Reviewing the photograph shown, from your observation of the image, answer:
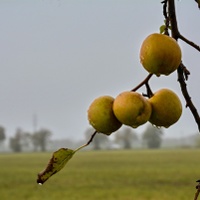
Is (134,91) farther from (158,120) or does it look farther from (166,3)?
(166,3)

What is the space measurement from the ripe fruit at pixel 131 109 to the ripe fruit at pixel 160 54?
2.6 inches

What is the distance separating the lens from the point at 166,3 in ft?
3.27

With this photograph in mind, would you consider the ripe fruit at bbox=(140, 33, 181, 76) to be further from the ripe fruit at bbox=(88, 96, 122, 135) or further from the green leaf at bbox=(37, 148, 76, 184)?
the green leaf at bbox=(37, 148, 76, 184)

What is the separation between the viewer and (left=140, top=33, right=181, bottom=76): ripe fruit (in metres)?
0.87

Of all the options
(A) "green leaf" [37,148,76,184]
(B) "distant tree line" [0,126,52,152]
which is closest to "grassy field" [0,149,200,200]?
(A) "green leaf" [37,148,76,184]

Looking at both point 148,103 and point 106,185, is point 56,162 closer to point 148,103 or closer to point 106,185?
point 148,103

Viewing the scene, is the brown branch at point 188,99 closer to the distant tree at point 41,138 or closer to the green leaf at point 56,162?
the green leaf at point 56,162

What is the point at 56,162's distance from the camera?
1.04 m

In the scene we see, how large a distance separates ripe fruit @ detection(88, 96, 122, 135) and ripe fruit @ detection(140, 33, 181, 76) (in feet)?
0.39

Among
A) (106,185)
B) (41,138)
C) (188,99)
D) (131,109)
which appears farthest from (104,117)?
(41,138)

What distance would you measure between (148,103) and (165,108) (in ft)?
0.12

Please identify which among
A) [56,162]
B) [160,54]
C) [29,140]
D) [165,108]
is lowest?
[29,140]

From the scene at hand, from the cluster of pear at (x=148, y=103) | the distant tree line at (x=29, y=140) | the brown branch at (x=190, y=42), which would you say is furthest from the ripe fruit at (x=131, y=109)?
the distant tree line at (x=29, y=140)

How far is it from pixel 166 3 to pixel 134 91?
0.20 meters
